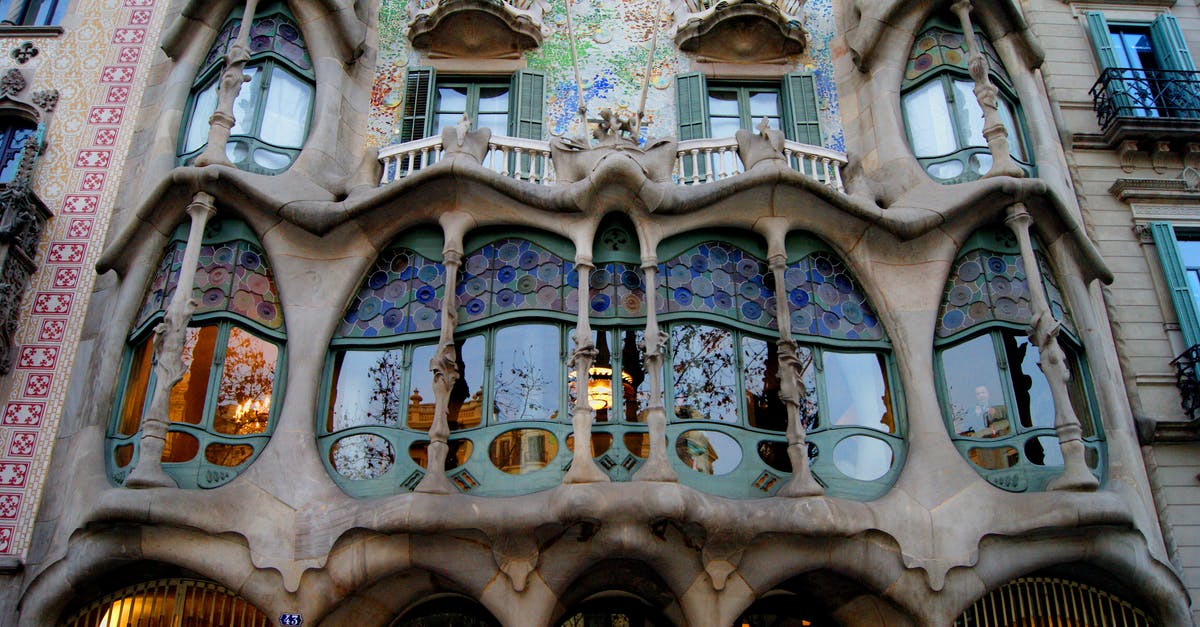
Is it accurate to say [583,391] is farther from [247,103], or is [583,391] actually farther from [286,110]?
[247,103]

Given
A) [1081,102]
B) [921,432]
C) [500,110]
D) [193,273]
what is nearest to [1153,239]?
[1081,102]

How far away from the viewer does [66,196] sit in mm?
12945

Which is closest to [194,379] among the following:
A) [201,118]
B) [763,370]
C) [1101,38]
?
[201,118]

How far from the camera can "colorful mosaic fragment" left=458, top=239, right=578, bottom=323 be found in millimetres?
11227

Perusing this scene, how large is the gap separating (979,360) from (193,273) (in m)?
8.89

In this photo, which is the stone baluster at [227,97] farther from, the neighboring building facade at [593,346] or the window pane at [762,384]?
the window pane at [762,384]

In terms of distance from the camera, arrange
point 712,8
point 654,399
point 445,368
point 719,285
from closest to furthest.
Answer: point 654,399, point 445,368, point 719,285, point 712,8

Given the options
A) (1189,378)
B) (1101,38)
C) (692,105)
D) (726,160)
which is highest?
(1101,38)

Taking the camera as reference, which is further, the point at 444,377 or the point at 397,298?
the point at 397,298

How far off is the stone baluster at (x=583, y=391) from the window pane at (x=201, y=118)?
5.30m

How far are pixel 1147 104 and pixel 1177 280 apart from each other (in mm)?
2811

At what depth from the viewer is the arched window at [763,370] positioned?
10641 mm

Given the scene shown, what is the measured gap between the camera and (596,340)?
11.1 m

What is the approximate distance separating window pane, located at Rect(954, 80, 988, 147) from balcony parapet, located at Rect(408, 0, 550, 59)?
5.77 m
